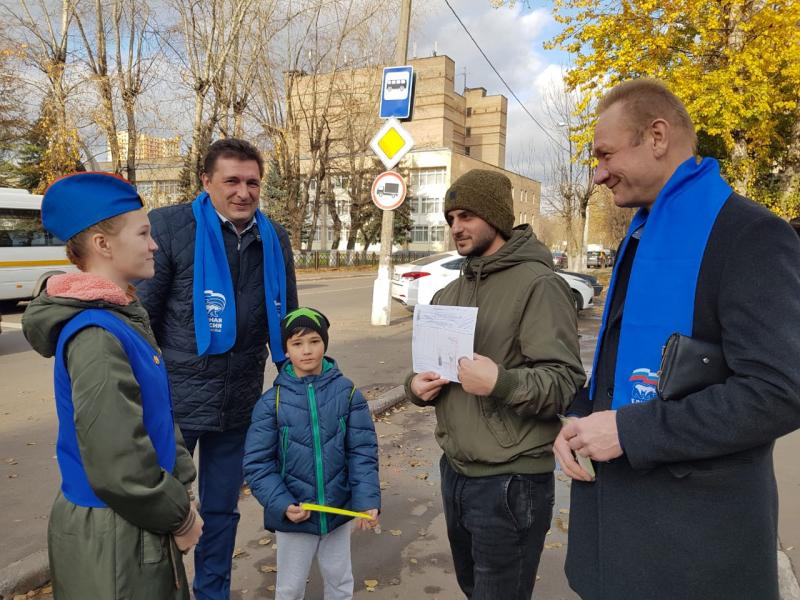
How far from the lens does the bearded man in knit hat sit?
Result: 6.35 feet

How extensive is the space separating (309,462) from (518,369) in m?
1.10

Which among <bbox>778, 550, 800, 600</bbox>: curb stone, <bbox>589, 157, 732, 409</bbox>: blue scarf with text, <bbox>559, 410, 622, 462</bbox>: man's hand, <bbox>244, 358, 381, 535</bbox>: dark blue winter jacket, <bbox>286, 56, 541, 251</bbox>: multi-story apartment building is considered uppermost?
<bbox>286, 56, 541, 251</bbox>: multi-story apartment building

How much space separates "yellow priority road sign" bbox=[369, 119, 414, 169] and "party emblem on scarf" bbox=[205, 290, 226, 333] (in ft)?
24.2

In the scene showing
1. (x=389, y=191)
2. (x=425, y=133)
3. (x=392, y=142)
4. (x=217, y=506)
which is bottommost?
(x=217, y=506)

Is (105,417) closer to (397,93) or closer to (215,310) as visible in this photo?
(215,310)

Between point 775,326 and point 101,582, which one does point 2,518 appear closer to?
point 101,582

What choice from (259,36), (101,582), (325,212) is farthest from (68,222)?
(325,212)

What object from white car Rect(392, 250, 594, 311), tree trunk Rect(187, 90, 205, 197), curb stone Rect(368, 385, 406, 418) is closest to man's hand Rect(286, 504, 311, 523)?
curb stone Rect(368, 385, 406, 418)

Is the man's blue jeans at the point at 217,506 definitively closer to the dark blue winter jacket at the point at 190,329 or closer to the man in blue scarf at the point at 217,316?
the man in blue scarf at the point at 217,316

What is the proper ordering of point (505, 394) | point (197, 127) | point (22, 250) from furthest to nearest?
1. point (197, 127)
2. point (22, 250)
3. point (505, 394)

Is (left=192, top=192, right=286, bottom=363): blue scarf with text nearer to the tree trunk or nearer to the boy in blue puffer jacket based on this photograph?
the boy in blue puffer jacket

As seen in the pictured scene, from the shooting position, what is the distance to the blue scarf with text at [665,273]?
4.39 ft

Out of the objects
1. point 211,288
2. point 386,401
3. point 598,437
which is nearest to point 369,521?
point 211,288

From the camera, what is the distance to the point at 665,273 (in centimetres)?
138
